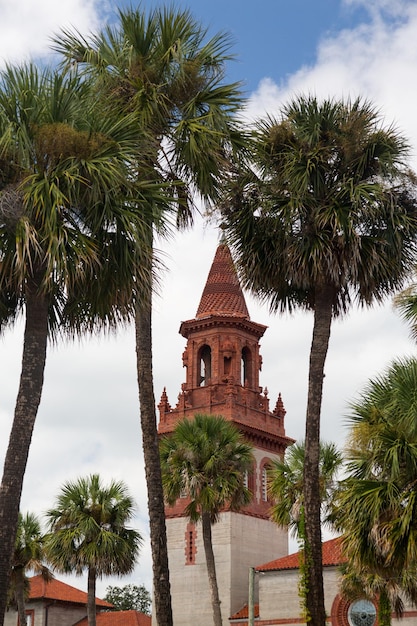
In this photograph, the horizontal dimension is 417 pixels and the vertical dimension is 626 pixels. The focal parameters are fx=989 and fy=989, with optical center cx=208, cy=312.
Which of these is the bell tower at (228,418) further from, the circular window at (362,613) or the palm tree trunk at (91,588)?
the palm tree trunk at (91,588)

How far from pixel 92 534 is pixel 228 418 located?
705 inches

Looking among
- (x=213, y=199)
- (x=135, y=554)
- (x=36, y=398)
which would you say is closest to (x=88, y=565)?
(x=135, y=554)

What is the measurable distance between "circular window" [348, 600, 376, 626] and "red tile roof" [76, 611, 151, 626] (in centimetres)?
2064

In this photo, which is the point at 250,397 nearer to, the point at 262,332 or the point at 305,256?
the point at 262,332

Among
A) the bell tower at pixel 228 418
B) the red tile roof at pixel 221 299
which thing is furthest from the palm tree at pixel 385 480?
the red tile roof at pixel 221 299

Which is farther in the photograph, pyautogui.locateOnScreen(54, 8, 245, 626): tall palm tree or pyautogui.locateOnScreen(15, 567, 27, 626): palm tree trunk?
pyautogui.locateOnScreen(15, 567, 27, 626): palm tree trunk

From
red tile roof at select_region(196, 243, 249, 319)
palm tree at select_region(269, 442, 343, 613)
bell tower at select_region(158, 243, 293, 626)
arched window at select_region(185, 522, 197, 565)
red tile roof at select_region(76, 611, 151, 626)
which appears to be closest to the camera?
palm tree at select_region(269, 442, 343, 613)

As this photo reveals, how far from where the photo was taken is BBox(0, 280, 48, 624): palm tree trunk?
46.1ft

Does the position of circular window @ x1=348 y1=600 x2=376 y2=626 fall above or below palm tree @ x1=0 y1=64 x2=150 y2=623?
below

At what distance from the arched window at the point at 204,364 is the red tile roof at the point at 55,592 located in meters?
15.7

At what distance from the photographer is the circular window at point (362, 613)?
44.9 metres

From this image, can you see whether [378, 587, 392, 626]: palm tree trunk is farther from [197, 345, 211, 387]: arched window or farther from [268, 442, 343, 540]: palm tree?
[197, 345, 211, 387]: arched window

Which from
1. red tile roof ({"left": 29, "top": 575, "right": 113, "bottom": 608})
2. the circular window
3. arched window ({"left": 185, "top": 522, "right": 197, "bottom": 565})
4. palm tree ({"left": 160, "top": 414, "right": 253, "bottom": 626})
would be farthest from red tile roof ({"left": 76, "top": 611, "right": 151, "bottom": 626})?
palm tree ({"left": 160, "top": 414, "right": 253, "bottom": 626})

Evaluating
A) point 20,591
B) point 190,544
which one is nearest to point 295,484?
point 20,591
